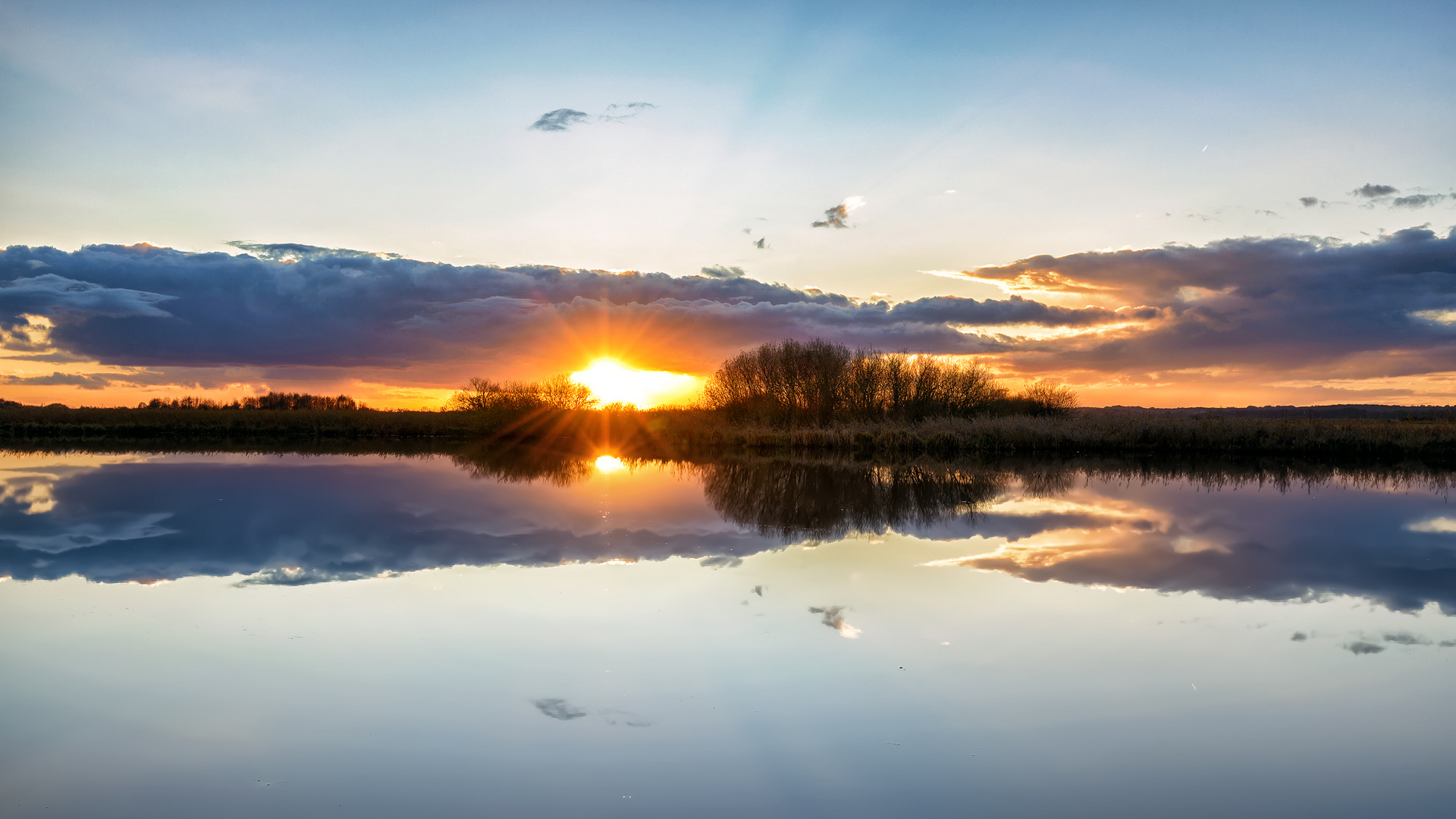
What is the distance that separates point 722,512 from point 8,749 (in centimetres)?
913

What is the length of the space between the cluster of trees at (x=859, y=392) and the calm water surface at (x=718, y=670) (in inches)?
1100

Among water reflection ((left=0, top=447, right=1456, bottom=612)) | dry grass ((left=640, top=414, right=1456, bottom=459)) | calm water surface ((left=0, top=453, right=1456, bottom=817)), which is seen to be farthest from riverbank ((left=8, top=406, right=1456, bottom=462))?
calm water surface ((left=0, top=453, right=1456, bottom=817))

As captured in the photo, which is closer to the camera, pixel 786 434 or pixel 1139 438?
pixel 1139 438

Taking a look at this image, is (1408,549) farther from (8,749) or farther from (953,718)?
(8,749)

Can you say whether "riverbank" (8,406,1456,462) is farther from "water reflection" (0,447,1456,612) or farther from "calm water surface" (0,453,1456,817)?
"calm water surface" (0,453,1456,817)

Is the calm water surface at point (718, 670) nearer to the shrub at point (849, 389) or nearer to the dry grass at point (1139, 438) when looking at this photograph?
the dry grass at point (1139, 438)

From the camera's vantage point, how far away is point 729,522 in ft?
36.0

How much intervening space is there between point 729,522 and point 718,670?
248 inches

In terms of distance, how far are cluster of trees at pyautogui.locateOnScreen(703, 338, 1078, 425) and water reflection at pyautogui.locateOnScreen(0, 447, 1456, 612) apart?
18.4 meters

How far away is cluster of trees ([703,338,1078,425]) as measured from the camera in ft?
126

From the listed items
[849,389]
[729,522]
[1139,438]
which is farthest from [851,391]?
[729,522]

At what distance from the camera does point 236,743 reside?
11.9ft

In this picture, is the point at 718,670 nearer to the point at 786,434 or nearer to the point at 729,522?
the point at 729,522

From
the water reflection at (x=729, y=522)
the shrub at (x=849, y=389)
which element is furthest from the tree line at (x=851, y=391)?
the water reflection at (x=729, y=522)
